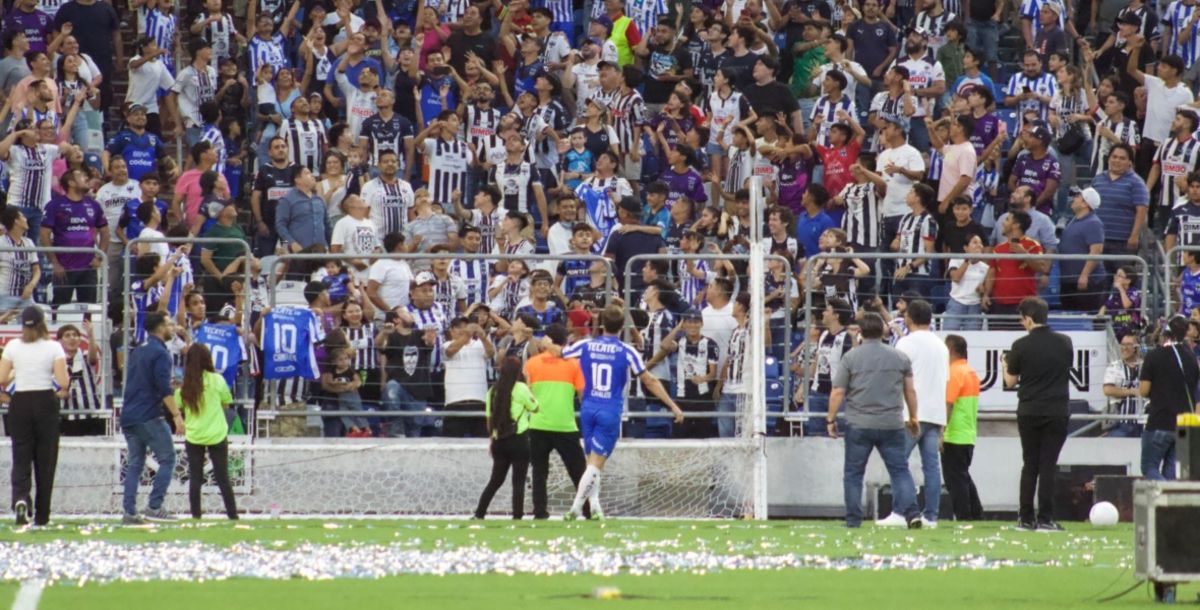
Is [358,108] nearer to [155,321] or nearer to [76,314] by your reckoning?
[76,314]

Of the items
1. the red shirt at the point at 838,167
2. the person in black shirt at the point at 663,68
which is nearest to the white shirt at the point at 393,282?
the red shirt at the point at 838,167

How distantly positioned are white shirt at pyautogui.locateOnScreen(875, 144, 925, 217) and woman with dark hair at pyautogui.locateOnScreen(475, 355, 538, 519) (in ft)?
21.0

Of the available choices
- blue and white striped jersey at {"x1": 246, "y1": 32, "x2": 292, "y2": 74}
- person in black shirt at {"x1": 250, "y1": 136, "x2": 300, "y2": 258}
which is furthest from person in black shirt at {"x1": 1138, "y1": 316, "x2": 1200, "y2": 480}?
blue and white striped jersey at {"x1": 246, "y1": 32, "x2": 292, "y2": 74}

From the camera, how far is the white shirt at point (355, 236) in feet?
71.3

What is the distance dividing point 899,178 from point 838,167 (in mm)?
1063

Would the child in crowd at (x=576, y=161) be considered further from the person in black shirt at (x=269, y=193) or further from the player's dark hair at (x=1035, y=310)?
the player's dark hair at (x=1035, y=310)

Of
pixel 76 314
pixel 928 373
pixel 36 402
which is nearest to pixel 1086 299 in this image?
pixel 928 373

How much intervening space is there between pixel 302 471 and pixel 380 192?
4.76 m

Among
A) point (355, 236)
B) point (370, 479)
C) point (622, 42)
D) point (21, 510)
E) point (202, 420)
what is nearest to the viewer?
point (21, 510)

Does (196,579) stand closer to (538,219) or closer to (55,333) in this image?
(55,333)

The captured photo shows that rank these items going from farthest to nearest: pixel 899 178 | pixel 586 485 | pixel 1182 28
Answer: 1. pixel 1182 28
2. pixel 899 178
3. pixel 586 485

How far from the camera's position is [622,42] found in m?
26.5

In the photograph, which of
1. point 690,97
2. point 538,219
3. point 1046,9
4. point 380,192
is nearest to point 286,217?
point 380,192

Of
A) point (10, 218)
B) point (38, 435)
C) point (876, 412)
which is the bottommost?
point (38, 435)
